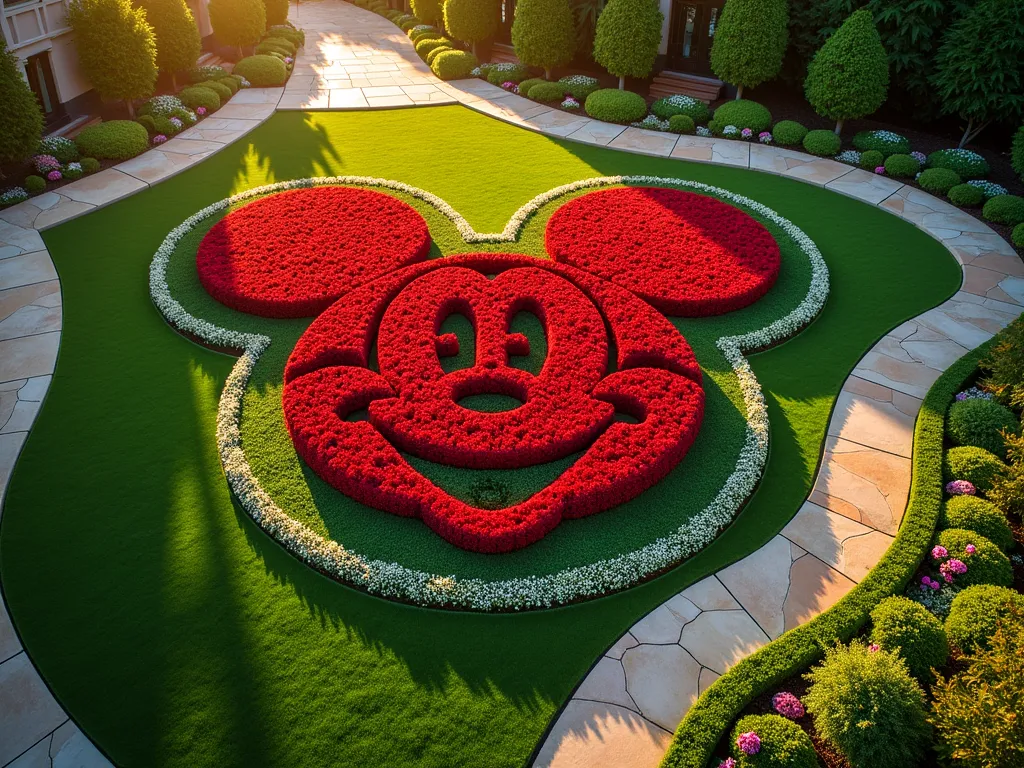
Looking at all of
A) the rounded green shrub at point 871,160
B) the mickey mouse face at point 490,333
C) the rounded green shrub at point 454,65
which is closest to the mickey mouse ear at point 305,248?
the mickey mouse face at point 490,333

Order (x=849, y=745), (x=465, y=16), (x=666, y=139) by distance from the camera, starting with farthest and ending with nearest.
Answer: (x=465, y=16) → (x=666, y=139) → (x=849, y=745)

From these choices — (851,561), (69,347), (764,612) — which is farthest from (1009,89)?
(69,347)

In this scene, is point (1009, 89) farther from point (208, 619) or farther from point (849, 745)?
point (208, 619)

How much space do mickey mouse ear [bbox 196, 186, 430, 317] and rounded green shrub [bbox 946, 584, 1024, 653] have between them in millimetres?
8980

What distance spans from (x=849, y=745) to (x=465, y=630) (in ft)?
11.3

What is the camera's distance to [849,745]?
5.85 meters

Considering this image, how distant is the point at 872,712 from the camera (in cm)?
589

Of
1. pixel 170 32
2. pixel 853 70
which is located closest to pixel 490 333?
pixel 853 70

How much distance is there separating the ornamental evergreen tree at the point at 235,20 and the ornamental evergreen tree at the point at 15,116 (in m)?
10.9

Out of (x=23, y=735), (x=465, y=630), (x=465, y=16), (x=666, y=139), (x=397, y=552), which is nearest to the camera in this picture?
(x=23, y=735)

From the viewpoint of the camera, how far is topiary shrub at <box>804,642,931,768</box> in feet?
19.1

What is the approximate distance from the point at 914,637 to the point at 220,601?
261 inches

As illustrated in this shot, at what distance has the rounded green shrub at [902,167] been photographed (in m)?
16.3

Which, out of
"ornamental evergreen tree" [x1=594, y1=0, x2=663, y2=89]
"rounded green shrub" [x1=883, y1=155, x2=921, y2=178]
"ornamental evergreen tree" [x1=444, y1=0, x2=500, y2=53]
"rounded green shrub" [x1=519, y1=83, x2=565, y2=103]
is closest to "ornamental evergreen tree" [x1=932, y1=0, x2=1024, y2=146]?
"rounded green shrub" [x1=883, y1=155, x2=921, y2=178]
